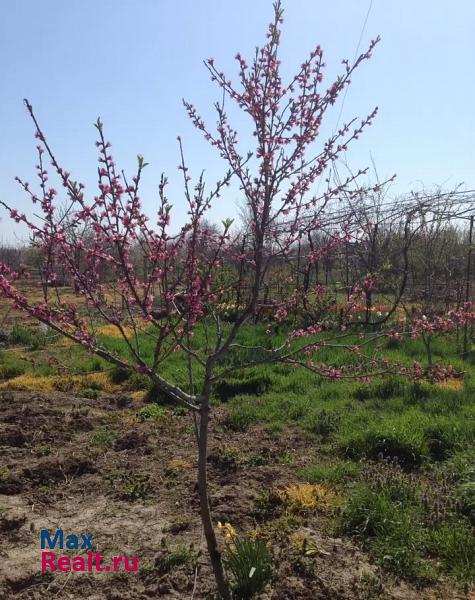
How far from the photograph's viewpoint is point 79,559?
9.87 feet

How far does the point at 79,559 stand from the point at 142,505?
706 mm

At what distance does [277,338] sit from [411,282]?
4.36 meters

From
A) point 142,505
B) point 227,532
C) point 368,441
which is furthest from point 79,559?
point 368,441

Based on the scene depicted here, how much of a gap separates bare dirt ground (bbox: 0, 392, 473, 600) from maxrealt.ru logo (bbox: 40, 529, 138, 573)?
5 centimetres

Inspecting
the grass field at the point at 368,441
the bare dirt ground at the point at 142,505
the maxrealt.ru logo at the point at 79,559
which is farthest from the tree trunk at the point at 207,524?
the grass field at the point at 368,441

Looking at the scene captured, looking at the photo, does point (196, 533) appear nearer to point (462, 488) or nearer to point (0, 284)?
point (462, 488)

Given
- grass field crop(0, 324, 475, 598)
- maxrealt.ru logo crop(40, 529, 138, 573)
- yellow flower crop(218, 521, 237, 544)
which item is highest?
grass field crop(0, 324, 475, 598)

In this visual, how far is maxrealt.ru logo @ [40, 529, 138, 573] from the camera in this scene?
2.93 meters

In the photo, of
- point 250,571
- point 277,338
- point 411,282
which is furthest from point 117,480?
point 411,282

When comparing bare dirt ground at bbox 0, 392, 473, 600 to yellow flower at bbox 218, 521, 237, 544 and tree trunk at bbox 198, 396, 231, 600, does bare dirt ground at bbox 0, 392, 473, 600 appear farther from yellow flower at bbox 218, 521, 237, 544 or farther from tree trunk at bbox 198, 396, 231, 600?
tree trunk at bbox 198, 396, 231, 600

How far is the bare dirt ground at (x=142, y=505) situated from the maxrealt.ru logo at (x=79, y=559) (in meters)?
0.05

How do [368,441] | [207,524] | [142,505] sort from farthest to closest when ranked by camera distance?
1. [368,441]
2. [142,505]
3. [207,524]

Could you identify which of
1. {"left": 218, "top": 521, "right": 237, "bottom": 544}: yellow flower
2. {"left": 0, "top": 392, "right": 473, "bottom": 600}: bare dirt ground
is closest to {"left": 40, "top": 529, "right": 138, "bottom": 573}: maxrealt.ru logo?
{"left": 0, "top": 392, "right": 473, "bottom": 600}: bare dirt ground

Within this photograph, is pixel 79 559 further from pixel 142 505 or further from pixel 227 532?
pixel 227 532
